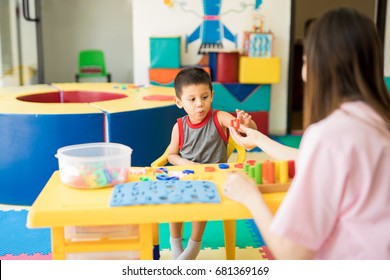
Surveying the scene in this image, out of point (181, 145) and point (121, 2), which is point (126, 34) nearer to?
point (121, 2)

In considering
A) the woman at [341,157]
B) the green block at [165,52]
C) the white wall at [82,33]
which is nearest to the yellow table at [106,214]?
the woman at [341,157]

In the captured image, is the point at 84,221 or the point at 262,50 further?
→ the point at 262,50

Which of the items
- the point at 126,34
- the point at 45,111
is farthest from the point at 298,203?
the point at 126,34

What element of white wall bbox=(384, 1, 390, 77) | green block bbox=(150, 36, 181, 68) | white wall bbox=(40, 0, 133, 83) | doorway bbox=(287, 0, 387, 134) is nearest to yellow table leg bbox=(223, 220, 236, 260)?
green block bbox=(150, 36, 181, 68)

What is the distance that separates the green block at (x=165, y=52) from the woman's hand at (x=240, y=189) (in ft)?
14.1

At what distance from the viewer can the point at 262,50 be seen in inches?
219

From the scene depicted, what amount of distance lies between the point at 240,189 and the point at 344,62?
45cm

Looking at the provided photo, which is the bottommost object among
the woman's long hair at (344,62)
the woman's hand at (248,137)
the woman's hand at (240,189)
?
the woman's hand at (240,189)

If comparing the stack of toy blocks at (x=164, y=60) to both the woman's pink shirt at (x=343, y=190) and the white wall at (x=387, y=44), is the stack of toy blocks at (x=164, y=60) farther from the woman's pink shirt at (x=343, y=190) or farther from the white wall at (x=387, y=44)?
the woman's pink shirt at (x=343, y=190)

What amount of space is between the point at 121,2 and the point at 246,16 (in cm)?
271

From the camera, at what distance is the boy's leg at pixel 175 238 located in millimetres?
2244

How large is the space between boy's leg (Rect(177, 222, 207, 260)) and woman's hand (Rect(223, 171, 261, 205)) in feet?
2.76

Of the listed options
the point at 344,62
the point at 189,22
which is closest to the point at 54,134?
the point at 344,62

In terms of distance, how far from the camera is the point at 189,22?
5.75 metres
